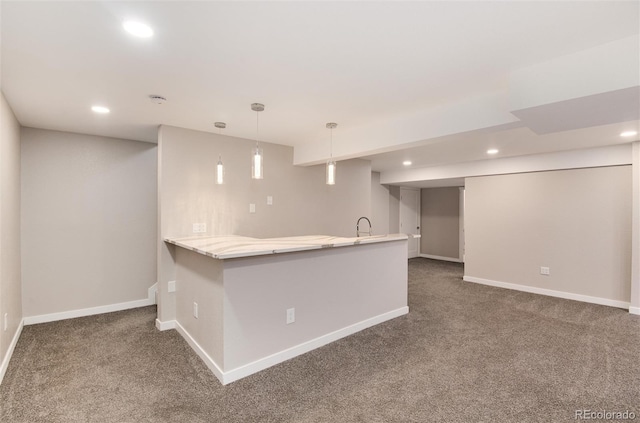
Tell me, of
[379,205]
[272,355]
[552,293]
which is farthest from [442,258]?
[272,355]

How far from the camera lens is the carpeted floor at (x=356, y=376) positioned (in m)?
2.04

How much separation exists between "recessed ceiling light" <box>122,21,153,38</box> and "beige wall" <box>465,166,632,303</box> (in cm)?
574

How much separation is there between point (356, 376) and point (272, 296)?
0.94 m

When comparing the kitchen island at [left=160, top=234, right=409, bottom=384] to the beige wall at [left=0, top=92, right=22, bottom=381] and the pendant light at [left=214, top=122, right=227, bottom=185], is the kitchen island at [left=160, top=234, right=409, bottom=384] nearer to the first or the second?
the pendant light at [left=214, top=122, right=227, bottom=185]

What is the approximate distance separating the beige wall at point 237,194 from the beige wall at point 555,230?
8.28 ft

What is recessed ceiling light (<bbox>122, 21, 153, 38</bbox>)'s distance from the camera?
160 centimetres

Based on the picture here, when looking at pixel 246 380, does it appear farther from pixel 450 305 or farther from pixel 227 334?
pixel 450 305

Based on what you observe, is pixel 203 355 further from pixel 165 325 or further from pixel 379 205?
pixel 379 205

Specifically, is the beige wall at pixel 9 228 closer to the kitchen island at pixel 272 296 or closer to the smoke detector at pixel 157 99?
the smoke detector at pixel 157 99

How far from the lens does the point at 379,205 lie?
769 centimetres

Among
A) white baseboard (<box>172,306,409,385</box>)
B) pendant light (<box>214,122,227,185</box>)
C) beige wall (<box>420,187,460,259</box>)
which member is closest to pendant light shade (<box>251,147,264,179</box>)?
pendant light (<box>214,122,227,185</box>)

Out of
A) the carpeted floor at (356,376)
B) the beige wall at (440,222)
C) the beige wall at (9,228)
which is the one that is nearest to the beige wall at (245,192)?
the beige wall at (9,228)

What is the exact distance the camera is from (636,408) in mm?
2098

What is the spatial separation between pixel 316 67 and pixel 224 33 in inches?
25.6
